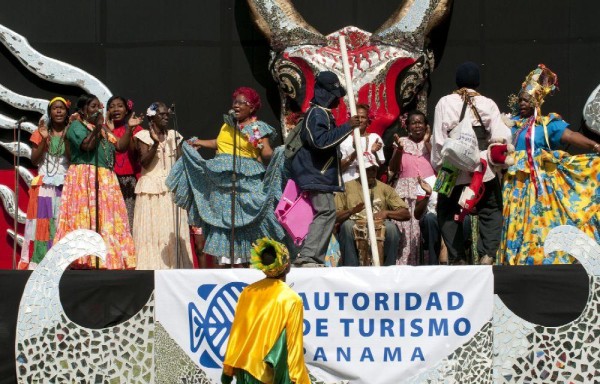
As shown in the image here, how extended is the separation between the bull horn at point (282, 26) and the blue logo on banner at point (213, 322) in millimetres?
3711

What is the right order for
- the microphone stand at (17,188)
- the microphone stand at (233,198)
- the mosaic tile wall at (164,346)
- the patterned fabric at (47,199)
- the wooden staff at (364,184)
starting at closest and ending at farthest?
the mosaic tile wall at (164,346) < the wooden staff at (364,184) < the microphone stand at (233,198) < the patterned fabric at (47,199) < the microphone stand at (17,188)

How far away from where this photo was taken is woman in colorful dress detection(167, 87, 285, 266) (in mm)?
12023

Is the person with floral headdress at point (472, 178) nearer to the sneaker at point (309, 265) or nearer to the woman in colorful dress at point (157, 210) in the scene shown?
the sneaker at point (309, 265)

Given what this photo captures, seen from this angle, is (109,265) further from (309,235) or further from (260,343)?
(260,343)

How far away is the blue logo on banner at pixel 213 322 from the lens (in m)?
10.3

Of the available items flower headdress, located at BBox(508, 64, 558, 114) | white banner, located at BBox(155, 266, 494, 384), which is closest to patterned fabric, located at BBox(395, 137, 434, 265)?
flower headdress, located at BBox(508, 64, 558, 114)

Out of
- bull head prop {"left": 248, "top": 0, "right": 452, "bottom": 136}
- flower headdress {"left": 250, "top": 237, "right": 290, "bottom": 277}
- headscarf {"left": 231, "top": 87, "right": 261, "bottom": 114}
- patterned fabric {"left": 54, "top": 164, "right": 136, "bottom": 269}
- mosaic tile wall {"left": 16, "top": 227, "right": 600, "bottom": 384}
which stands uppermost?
bull head prop {"left": 248, "top": 0, "right": 452, "bottom": 136}

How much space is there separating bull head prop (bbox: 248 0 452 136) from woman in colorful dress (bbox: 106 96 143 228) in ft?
4.46

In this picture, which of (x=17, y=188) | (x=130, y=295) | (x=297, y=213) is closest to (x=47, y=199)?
(x=17, y=188)

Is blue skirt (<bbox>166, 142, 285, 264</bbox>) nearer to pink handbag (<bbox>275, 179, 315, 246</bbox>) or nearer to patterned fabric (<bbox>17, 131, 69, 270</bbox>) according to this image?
pink handbag (<bbox>275, 179, 315, 246</bbox>)

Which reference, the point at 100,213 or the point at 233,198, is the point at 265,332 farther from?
the point at 100,213

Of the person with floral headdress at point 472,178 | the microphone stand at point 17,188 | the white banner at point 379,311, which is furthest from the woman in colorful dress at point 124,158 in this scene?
the white banner at point 379,311

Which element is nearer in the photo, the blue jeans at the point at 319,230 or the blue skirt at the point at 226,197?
the blue jeans at the point at 319,230

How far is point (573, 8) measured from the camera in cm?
1369
